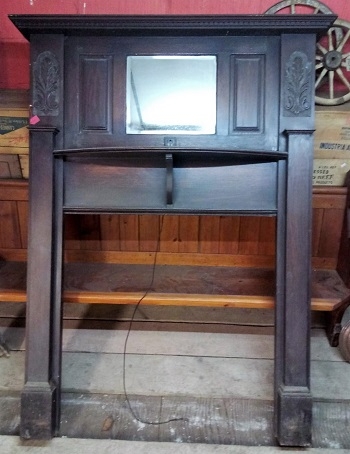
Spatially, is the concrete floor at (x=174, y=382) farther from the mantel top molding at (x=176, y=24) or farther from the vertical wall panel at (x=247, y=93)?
the mantel top molding at (x=176, y=24)

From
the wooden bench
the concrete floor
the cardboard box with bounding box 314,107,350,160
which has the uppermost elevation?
the cardboard box with bounding box 314,107,350,160

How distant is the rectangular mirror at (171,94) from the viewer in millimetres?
1543

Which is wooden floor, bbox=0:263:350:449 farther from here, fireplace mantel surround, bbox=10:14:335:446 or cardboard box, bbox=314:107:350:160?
cardboard box, bbox=314:107:350:160

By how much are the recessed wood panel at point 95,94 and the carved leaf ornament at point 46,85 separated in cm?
9

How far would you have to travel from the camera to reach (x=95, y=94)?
5.02 feet

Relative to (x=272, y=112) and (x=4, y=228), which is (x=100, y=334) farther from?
(x=272, y=112)

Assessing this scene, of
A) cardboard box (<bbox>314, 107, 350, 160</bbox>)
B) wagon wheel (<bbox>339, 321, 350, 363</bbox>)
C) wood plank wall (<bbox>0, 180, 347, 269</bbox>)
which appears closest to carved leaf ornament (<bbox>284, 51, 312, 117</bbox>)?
cardboard box (<bbox>314, 107, 350, 160</bbox>)

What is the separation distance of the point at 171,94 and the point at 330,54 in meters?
0.83

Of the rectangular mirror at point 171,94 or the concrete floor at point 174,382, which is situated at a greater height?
the rectangular mirror at point 171,94

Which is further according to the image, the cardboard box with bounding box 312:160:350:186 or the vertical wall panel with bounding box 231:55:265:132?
the cardboard box with bounding box 312:160:350:186

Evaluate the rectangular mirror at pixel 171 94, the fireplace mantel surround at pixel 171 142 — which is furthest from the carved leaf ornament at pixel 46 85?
the rectangular mirror at pixel 171 94

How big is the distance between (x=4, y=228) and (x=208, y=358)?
122 centimetres

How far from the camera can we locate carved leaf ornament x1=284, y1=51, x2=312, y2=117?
1.46 meters

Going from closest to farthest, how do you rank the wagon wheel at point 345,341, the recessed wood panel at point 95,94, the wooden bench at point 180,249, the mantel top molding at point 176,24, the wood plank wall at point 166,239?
the mantel top molding at point 176,24
the recessed wood panel at point 95,94
the wagon wheel at point 345,341
the wooden bench at point 180,249
the wood plank wall at point 166,239
